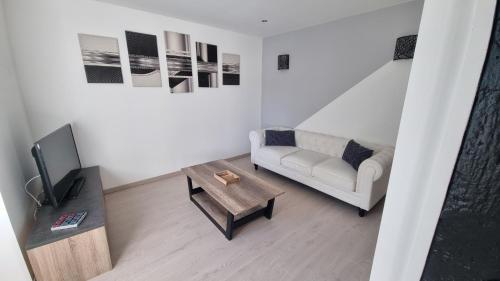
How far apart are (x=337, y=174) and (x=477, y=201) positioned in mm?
2312

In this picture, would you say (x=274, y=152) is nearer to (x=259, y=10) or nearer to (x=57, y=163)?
(x=259, y=10)

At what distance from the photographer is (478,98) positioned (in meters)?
0.24

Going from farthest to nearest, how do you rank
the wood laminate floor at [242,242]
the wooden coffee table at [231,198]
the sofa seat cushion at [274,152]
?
the sofa seat cushion at [274,152], the wooden coffee table at [231,198], the wood laminate floor at [242,242]

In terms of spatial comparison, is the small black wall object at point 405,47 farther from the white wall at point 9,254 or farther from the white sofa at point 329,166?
the white wall at point 9,254

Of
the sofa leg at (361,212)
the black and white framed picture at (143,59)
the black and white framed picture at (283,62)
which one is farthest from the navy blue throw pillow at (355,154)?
the black and white framed picture at (143,59)

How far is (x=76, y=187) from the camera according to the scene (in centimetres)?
207

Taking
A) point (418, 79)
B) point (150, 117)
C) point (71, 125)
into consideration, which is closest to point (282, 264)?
point (418, 79)

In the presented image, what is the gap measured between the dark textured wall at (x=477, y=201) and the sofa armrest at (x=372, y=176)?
2.07 metres

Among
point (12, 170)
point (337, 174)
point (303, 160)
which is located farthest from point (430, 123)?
point (303, 160)

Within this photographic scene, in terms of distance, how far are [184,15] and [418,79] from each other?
10.5ft

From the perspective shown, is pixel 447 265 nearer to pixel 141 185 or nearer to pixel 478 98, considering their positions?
pixel 478 98

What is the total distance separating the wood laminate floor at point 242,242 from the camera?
65.2 inches

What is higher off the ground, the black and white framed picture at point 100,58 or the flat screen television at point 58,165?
the black and white framed picture at point 100,58

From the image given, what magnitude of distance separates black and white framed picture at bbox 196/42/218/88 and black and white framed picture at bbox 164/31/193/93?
16cm
